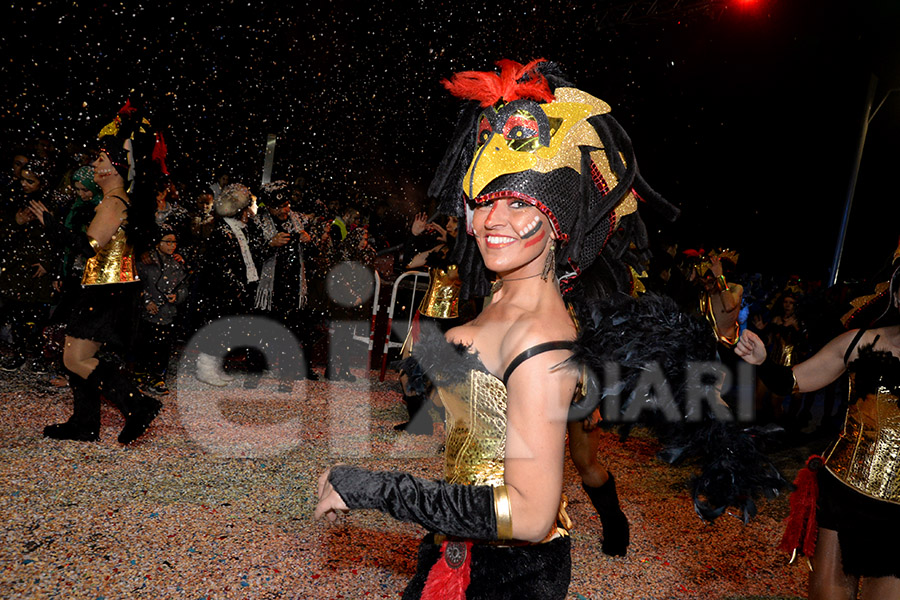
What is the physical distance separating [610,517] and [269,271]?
4607 millimetres

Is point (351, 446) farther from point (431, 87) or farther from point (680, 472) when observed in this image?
point (431, 87)

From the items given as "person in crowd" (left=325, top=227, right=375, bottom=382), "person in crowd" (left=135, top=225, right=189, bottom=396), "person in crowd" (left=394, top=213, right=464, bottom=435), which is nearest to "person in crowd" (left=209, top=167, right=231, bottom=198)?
"person in crowd" (left=135, top=225, right=189, bottom=396)

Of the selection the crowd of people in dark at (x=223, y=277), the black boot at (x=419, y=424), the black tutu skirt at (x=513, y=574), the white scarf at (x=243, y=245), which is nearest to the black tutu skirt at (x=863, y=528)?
the black tutu skirt at (x=513, y=574)

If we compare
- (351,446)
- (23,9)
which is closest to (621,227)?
(351,446)

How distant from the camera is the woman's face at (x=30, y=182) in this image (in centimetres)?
567

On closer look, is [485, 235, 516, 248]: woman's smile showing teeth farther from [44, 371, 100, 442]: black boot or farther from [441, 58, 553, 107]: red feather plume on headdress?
[44, 371, 100, 442]: black boot

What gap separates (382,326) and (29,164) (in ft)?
14.9

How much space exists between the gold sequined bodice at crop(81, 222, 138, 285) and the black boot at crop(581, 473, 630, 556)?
12.1 ft

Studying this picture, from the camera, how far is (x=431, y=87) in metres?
11.0

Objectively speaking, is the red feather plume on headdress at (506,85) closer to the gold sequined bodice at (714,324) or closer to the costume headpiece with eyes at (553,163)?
the costume headpiece with eyes at (553,163)

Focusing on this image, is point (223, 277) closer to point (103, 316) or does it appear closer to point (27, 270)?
point (27, 270)

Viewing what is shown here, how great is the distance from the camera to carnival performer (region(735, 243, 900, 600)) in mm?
2271

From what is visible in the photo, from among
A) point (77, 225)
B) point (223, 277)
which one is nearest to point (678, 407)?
point (77, 225)

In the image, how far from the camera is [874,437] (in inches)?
94.3
